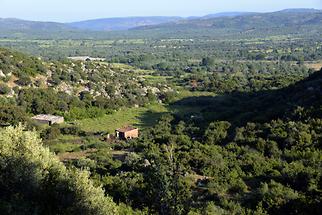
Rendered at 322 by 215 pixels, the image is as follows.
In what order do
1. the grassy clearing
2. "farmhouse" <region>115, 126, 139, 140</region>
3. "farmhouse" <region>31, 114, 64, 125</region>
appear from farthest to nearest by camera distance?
the grassy clearing → "farmhouse" <region>31, 114, 64, 125</region> → "farmhouse" <region>115, 126, 139, 140</region>

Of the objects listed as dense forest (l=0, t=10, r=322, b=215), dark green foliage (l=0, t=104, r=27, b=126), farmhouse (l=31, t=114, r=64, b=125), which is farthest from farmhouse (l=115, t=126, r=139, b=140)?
dark green foliage (l=0, t=104, r=27, b=126)

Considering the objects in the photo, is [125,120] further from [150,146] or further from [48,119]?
[150,146]

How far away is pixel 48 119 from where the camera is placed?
43.8m

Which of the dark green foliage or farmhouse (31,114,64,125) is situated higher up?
the dark green foliage

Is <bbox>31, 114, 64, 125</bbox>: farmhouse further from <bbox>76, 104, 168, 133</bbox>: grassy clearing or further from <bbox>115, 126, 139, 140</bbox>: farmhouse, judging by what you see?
<bbox>115, 126, 139, 140</bbox>: farmhouse

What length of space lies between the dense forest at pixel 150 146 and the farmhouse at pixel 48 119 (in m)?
1.10

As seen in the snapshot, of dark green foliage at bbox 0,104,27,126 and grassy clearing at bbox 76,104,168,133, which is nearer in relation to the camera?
dark green foliage at bbox 0,104,27,126

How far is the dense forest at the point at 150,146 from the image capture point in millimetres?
17594

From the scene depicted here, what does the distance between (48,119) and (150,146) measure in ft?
49.9

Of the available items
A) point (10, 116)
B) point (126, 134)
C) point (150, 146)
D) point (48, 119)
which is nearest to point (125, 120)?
point (48, 119)

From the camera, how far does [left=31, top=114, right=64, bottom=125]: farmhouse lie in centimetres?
4353

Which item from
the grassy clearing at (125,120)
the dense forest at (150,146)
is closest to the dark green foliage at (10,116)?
the dense forest at (150,146)

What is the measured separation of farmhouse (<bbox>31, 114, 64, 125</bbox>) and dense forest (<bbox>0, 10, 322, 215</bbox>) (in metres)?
1.10

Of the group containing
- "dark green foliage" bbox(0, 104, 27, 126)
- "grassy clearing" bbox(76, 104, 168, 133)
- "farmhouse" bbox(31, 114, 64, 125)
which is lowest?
"grassy clearing" bbox(76, 104, 168, 133)
